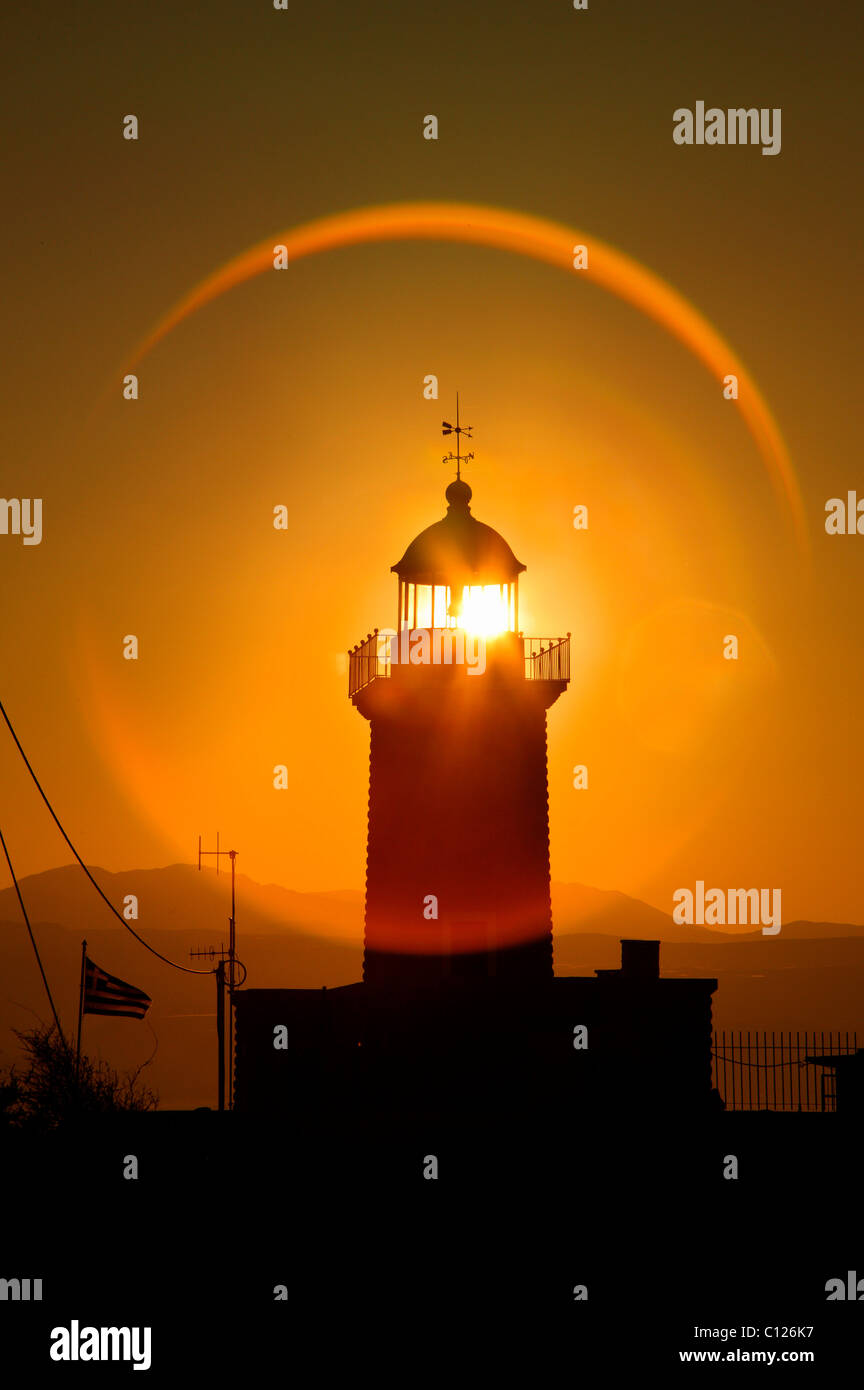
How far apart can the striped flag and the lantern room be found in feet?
37.4

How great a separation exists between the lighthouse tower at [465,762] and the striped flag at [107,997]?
24.9 ft

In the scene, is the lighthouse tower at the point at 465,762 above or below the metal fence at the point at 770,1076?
above

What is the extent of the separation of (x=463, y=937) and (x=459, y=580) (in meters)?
7.22

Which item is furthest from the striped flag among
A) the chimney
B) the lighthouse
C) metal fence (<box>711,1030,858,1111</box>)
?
metal fence (<box>711,1030,858,1111</box>)

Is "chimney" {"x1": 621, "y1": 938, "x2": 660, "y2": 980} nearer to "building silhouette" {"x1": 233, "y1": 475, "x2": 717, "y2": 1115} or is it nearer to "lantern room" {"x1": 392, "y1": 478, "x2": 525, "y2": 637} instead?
"building silhouette" {"x1": 233, "y1": 475, "x2": 717, "y2": 1115}

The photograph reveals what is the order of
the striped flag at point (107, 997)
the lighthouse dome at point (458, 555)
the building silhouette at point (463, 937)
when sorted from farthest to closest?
the striped flag at point (107, 997) < the lighthouse dome at point (458, 555) < the building silhouette at point (463, 937)

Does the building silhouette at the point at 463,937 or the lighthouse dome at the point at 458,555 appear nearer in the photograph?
the building silhouette at the point at 463,937

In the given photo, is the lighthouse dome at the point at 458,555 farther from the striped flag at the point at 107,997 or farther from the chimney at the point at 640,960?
the striped flag at the point at 107,997

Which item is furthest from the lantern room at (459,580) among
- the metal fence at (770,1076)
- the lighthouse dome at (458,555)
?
the metal fence at (770,1076)

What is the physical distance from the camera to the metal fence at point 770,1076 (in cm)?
3531

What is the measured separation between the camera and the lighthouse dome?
36.6 m
